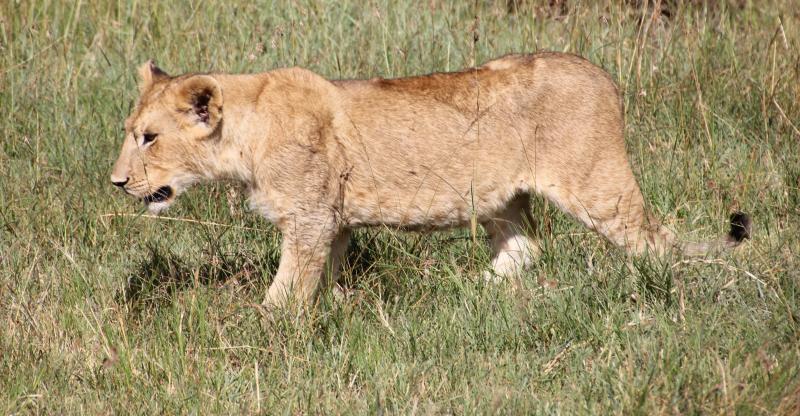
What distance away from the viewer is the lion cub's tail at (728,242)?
5.19m

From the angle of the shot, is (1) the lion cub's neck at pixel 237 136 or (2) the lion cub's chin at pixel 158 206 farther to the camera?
(2) the lion cub's chin at pixel 158 206

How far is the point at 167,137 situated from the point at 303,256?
2.84ft

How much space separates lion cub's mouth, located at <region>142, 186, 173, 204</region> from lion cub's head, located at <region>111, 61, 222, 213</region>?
19 mm

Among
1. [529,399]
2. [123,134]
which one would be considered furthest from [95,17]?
[529,399]

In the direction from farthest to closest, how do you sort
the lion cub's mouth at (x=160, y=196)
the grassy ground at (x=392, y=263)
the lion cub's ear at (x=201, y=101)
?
the lion cub's mouth at (x=160, y=196)
the lion cub's ear at (x=201, y=101)
the grassy ground at (x=392, y=263)

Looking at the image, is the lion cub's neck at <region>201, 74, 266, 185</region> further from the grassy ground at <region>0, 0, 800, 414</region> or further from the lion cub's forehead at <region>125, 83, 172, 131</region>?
the grassy ground at <region>0, 0, 800, 414</region>

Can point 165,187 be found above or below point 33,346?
above

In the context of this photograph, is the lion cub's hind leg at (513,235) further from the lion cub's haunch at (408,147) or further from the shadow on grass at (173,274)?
the shadow on grass at (173,274)

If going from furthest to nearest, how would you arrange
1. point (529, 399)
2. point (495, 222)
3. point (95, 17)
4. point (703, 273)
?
point (95, 17), point (495, 222), point (703, 273), point (529, 399)

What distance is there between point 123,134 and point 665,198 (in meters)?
3.39

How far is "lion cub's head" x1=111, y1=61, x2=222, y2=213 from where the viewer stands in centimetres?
510

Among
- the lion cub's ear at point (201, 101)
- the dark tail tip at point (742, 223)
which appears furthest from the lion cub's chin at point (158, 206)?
the dark tail tip at point (742, 223)

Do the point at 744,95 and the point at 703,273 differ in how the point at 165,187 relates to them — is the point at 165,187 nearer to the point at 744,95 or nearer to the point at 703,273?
the point at 703,273

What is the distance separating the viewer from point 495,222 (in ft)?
19.4
